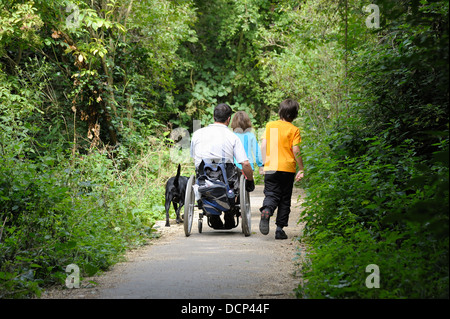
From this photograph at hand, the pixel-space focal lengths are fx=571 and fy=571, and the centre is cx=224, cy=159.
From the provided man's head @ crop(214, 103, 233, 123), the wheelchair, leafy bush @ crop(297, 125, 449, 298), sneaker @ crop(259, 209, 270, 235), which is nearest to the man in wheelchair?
the wheelchair

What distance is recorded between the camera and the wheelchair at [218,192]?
780 centimetres

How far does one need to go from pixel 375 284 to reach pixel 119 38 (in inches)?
474

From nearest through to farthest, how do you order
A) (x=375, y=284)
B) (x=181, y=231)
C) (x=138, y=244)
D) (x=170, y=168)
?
(x=375, y=284) < (x=138, y=244) < (x=181, y=231) < (x=170, y=168)

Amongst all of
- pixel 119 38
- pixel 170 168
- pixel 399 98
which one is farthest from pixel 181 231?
pixel 119 38

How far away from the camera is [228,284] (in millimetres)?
5094

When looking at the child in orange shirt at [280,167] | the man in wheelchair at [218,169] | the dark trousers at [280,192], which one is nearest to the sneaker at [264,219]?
the child in orange shirt at [280,167]

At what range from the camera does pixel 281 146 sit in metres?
7.81

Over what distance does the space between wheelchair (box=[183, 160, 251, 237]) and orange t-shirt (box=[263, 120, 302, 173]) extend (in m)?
0.49

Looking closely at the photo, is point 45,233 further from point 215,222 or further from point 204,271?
point 215,222

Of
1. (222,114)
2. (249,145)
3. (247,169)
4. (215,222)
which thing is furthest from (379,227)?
(249,145)

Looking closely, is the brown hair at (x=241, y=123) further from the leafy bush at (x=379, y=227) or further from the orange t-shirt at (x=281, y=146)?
the orange t-shirt at (x=281, y=146)

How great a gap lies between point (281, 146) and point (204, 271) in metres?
2.67

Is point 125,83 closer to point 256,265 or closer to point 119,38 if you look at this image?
point 119,38
